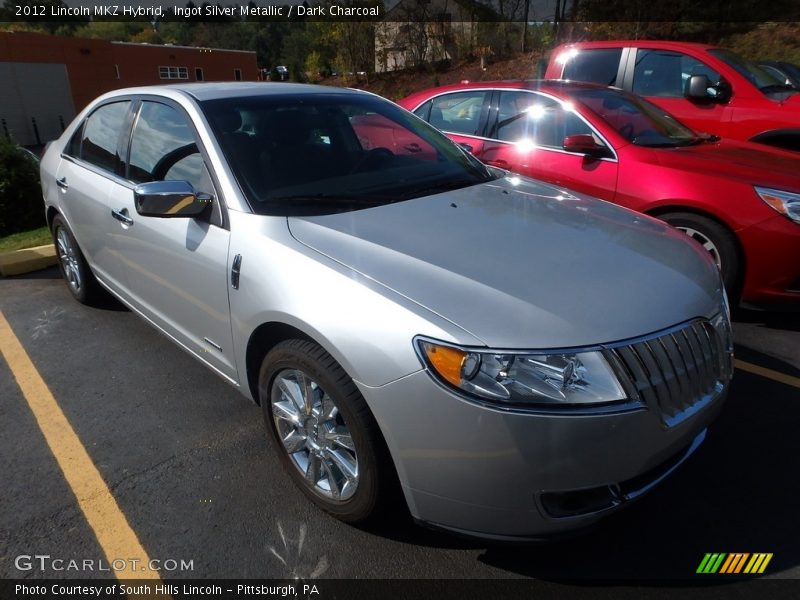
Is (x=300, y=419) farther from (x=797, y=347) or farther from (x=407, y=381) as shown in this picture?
(x=797, y=347)

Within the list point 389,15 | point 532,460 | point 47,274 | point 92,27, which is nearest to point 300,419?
point 532,460

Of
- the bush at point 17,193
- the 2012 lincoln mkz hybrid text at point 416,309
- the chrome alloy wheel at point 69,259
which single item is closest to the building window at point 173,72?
the bush at point 17,193

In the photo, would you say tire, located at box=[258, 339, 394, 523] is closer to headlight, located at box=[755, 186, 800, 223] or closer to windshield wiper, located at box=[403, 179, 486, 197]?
windshield wiper, located at box=[403, 179, 486, 197]

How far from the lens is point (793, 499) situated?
239cm

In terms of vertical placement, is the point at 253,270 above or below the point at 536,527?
above

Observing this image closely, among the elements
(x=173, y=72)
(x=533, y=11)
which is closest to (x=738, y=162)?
(x=533, y=11)

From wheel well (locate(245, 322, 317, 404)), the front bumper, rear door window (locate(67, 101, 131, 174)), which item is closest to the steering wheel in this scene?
wheel well (locate(245, 322, 317, 404))

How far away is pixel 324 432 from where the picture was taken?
223cm

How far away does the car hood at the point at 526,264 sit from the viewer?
1830 millimetres

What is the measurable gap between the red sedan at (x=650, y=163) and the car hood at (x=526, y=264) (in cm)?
140

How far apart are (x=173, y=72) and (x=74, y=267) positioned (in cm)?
4270

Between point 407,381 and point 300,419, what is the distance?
A: 721 millimetres

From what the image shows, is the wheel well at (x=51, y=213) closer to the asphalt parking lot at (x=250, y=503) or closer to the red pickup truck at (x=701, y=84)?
the asphalt parking lot at (x=250, y=503)

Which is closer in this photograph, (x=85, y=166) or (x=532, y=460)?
(x=532, y=460)
